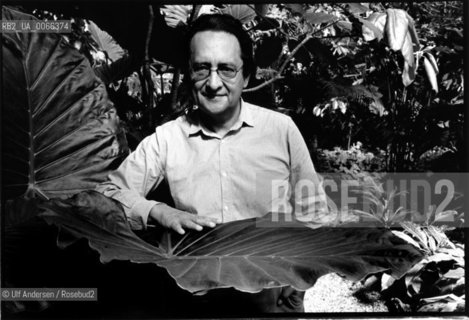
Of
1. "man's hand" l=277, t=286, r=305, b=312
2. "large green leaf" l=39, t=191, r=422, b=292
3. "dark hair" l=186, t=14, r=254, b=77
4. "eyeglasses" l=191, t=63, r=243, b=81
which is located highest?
"dark hair" l=186, t=14, r=254, b=77

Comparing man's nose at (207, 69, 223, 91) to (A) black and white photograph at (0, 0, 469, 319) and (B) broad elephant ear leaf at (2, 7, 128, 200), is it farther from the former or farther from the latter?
(B) broad elephant ear leaf at (2, 7, 128, 200)

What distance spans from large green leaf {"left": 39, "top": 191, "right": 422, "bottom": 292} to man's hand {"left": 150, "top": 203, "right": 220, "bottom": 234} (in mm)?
47

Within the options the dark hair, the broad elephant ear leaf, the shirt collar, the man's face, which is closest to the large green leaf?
the broad elephant ear leaf

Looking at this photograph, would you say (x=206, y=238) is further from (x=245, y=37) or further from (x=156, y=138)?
(x=245, y=37)

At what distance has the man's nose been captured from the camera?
374 cm

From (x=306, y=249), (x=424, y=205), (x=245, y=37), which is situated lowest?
(x=306, y=249)

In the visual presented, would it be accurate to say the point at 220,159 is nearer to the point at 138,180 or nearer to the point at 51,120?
the point at 138,180

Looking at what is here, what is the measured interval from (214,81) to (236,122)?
0.28 metres

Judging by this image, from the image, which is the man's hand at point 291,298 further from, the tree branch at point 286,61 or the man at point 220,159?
the tree branch at point 286,61

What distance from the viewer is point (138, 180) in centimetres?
379

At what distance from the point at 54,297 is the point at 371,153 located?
2074mm

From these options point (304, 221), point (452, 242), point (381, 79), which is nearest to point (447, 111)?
Answer: point (381, 79)

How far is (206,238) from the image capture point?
372cm

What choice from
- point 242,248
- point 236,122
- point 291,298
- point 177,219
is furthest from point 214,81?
point 291,298
